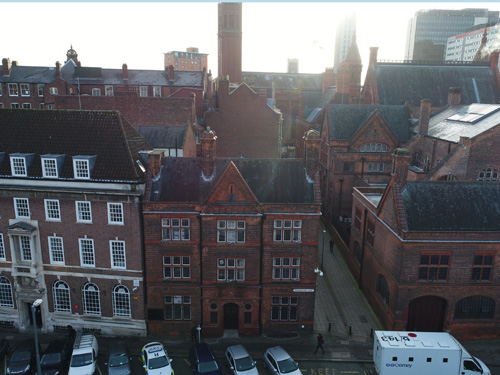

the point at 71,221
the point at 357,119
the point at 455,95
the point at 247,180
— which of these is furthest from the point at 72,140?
the point at 455,95

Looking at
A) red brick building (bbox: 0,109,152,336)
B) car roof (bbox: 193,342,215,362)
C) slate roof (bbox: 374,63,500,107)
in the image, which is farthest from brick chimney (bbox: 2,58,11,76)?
car roof (bbox: 193,342,215,362)

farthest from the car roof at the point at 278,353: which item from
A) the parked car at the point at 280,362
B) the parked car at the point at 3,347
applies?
the parked car at the point at 3,347

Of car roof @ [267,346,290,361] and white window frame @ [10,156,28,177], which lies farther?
white window frame @ [10,156,28,177]

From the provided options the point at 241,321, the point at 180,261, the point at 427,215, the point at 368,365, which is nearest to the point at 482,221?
the point at 427,215

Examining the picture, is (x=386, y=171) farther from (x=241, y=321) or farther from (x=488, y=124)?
(x=241, y=321)

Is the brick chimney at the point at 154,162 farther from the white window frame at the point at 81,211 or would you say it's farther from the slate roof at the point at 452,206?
the slate roof at the point at 452,206

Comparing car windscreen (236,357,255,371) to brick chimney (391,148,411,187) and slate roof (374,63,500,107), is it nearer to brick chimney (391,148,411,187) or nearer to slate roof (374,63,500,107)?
brick chimney (391,148,411,187)
